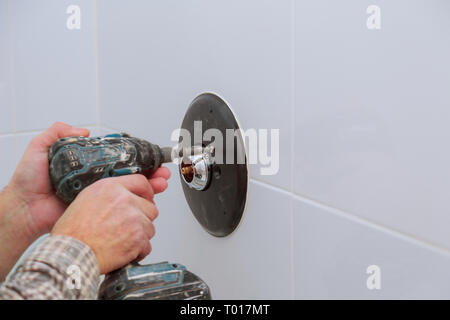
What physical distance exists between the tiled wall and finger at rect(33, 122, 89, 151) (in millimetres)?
159

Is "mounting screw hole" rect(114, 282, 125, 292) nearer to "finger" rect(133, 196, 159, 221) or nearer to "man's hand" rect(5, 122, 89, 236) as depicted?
"finger" rect(133, 196, 159, 221)

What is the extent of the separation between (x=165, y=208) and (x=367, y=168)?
0.45 meters

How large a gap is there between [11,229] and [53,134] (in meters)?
0.14

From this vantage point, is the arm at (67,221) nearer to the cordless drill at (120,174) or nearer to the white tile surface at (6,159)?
the cordless drill at (120,174)

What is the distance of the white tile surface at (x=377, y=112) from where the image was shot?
1.06ft

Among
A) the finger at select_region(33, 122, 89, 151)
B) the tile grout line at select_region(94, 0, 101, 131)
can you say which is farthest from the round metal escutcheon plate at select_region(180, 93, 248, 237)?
the tile grout line at select_region(94, 0, 101, 131)

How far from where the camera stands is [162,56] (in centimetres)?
71

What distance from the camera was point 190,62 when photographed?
0.64 m

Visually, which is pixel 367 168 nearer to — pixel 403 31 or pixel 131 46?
pixel 403 31

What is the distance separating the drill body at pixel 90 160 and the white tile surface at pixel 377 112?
0.21 meters

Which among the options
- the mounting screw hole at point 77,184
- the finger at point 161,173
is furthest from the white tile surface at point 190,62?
the mounting screw hole at point 77,184

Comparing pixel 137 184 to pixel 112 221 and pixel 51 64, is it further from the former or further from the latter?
pixel 51 64

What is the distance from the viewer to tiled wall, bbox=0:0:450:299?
335 millimetres
